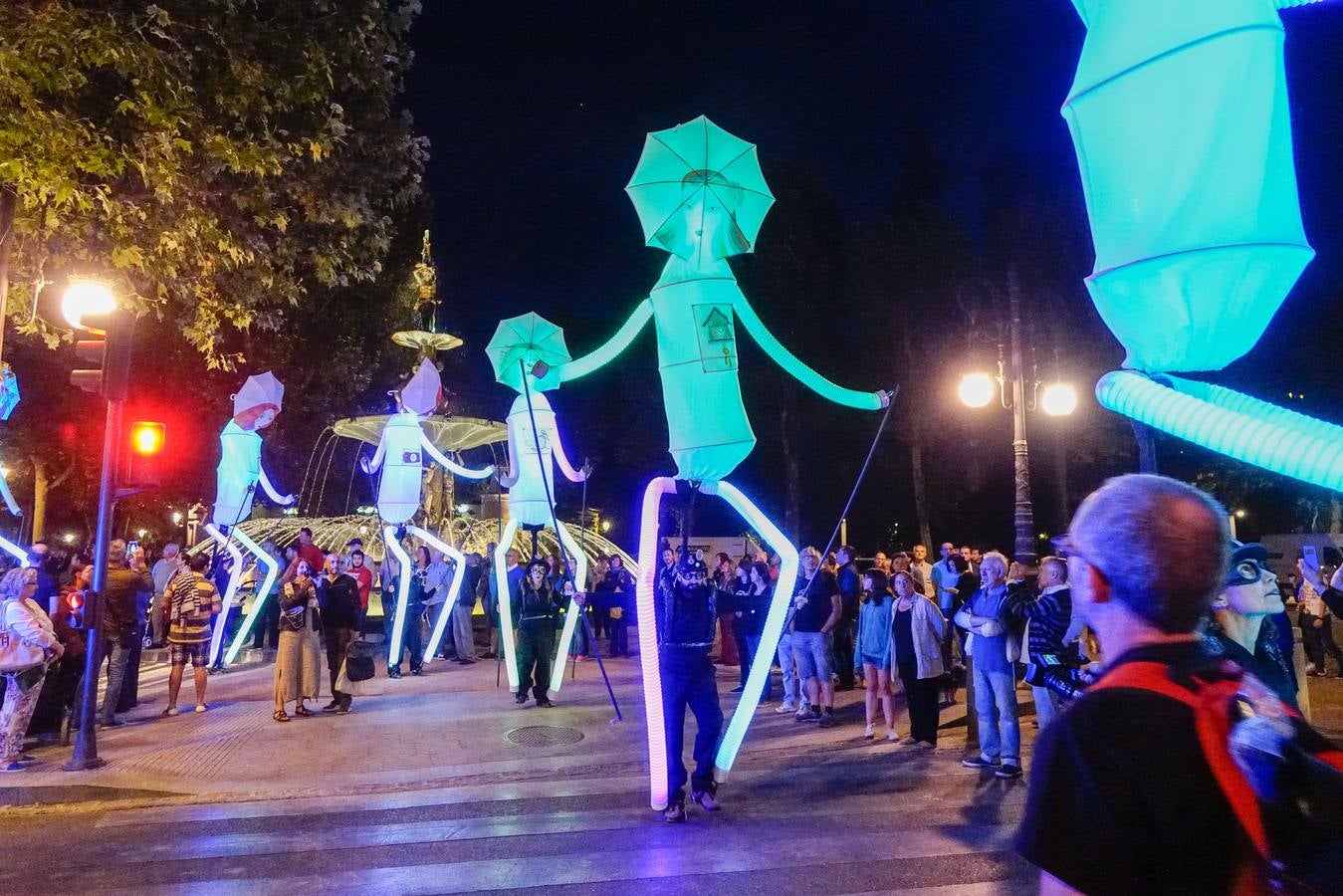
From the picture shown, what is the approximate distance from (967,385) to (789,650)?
444 centimetres

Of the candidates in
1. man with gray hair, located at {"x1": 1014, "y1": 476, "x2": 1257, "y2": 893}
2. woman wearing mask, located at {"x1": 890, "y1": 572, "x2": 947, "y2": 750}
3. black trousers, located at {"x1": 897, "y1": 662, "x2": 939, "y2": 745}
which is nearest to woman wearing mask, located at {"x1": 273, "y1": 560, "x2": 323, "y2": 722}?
woman wearing mask, located at {"x1": 890, "y1": 572, "x2": 947, "y2": 750}

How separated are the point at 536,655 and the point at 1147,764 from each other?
34.1 feet

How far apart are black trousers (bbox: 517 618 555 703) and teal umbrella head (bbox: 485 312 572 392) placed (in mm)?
3362

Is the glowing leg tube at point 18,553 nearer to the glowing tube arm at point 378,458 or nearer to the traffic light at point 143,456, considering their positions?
Answer: the traffic light at point 143,456

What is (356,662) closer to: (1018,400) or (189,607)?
(189,607)

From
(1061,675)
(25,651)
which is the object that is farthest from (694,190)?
(25,651)

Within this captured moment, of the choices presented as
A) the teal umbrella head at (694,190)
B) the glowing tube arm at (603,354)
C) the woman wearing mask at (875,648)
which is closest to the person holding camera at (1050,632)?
the woman wearing mask at (875,648)

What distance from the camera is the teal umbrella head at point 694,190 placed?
762 cm

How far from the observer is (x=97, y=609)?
8836mm

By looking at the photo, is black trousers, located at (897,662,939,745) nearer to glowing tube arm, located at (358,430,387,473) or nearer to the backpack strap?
the backpack strap

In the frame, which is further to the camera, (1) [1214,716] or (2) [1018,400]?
(2) [1018,400]

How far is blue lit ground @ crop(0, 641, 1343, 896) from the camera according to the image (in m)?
5.44

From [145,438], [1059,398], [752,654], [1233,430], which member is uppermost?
[1059,398]

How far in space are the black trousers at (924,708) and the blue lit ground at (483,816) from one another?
36cm
